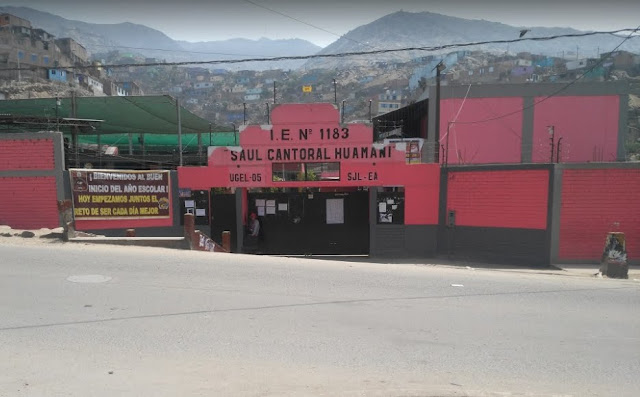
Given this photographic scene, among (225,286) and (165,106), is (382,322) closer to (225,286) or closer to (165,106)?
(225,286)

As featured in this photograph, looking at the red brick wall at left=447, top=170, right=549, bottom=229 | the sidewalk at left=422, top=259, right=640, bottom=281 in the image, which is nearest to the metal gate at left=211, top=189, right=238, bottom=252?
the sidewalk at left=422, top=259, right=640, bottom=281

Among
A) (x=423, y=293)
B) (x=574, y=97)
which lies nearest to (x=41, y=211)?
(x=423, y=293)

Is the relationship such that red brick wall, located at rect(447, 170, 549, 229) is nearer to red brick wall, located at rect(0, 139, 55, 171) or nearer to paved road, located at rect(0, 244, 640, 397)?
paved road, located at rect(0, 244, 640, 397)

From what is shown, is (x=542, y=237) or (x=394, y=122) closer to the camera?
(x=542, y=237)

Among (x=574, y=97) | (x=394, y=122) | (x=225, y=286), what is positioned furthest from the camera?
(x=394, y=122)

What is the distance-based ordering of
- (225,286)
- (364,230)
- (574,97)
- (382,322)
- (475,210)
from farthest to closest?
(574,97) → (364,230) → (475,210) → (225,286) → (382,322)

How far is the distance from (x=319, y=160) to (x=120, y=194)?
21.6ft

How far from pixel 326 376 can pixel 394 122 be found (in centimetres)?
2463

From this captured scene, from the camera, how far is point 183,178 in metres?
14.3

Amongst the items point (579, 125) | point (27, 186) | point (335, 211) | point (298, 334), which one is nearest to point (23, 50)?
point (27, 186)

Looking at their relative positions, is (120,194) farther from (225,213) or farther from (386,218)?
(386,218)

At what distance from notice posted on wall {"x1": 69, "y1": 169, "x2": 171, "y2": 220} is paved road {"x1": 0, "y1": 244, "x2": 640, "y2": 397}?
5.85 meters

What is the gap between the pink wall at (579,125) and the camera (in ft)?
72.9

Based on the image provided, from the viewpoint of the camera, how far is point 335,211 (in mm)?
14672
